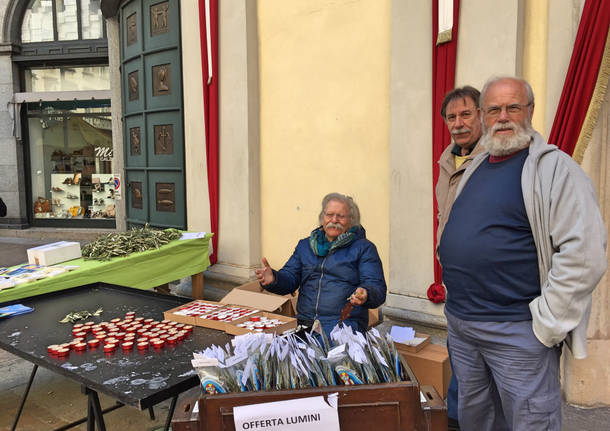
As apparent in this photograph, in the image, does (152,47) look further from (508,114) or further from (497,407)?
(497,407)

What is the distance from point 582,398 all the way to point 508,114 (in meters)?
2.36

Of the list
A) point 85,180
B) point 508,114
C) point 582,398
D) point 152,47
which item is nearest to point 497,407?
point 508,114

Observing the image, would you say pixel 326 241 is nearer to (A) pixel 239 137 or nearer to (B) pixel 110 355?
(B) pixel 110 355

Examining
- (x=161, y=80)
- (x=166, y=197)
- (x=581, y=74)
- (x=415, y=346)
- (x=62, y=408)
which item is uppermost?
(x=161, y=80)

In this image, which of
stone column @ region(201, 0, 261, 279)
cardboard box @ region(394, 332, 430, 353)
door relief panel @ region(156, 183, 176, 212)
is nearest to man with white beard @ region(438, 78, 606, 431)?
cardboard box @ region(394, 332, 430, 353)

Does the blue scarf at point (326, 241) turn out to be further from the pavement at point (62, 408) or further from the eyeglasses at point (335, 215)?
the pavement at point (62, 408)

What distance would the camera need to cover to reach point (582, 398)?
331 cm

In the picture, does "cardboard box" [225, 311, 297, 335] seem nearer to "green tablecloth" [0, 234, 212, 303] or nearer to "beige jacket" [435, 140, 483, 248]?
"beige jacket" [435, 140, 483, 248]

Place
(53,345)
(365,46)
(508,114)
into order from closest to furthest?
(508,114) < (53,345) < (365,46)

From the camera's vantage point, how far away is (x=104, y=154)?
448 inches

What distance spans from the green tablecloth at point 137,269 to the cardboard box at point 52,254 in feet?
0.27

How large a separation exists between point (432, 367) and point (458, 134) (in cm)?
153

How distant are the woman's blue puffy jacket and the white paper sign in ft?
4.64

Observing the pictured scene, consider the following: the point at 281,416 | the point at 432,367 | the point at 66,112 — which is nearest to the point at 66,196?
the point at 66,112
